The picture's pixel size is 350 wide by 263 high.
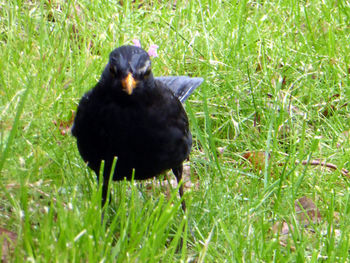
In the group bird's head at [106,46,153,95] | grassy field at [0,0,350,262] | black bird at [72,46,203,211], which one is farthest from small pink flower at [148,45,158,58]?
bird's head at [106,46,153,95]

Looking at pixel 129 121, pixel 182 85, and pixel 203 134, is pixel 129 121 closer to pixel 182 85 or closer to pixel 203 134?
pixel 182 85

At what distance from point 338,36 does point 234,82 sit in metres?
0.96

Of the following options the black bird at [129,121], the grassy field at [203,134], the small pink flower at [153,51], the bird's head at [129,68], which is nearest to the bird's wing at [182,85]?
the grassy field at [203,134]

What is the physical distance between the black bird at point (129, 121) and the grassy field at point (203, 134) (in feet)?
0.63

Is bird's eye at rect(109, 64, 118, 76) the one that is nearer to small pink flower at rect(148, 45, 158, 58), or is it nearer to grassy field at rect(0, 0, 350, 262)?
grassy field at rect(0, 0, 350, 262)

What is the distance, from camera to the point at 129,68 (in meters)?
2.92

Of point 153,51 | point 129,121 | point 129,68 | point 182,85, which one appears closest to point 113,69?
point 129,68

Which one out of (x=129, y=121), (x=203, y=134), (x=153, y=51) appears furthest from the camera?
(x=153, y=51)

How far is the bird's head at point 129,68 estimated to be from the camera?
2.91 m

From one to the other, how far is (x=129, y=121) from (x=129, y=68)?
24 centimetres

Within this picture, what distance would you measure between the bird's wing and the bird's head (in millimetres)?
928

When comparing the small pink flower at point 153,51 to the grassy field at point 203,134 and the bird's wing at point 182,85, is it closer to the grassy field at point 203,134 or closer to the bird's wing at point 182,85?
the grassy field at point 203,134

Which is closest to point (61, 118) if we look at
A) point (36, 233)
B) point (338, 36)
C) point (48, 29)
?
point (48, 29)

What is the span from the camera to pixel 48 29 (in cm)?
467
